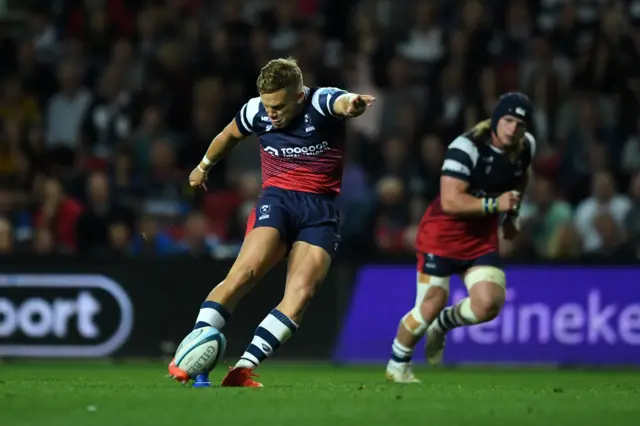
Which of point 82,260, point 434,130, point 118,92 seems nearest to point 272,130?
point 82,260

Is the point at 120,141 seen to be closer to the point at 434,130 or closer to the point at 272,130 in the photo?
the point at 434,130

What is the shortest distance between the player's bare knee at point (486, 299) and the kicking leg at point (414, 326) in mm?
326

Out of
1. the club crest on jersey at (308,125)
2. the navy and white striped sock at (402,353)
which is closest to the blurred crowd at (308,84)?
the navy and white striped sock at (402,353)

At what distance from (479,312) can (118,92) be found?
8.43 m

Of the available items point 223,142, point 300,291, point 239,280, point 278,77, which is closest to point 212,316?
point 239,280

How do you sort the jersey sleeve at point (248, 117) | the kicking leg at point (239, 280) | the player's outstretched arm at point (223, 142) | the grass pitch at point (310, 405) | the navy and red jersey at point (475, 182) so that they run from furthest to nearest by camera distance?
1. the navy and red jersey at point (475, 182)
2. the player's outstretched arm at point (223, 142)
3. the jersey sleeve at point (248, 117)
4. the kicking leg at point (239, 280)
5. the grass pitch at point (310, 405)

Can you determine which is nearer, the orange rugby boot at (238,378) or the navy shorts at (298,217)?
the orange rugby boot at (238,378)

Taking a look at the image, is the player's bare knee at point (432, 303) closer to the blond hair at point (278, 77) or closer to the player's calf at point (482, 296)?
the player's calf at point (482, 296)

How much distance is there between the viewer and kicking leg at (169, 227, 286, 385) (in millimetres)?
8789

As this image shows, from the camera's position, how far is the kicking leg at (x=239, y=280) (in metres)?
8.79

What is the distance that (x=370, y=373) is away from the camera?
13.0 metres

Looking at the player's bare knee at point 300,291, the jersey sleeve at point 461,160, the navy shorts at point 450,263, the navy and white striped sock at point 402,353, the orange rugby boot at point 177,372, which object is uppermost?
the jersey sleeve at point 461,160

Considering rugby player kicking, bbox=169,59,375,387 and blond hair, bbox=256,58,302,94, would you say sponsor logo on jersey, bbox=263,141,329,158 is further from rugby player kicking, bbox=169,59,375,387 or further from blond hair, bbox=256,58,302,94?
blond hair, bbox=256,58,302,94

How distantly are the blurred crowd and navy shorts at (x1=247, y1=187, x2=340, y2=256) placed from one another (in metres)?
5.93
